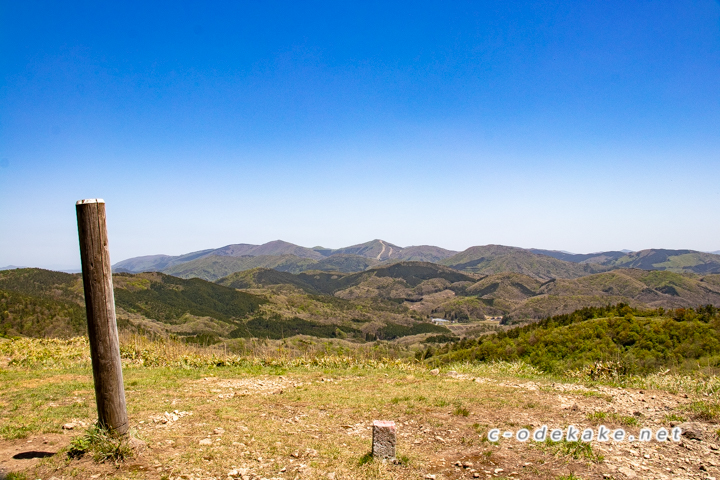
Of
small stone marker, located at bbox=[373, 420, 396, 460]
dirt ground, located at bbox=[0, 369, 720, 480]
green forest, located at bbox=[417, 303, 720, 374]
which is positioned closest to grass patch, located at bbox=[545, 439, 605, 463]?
dirt ground, located at bbox=[0, 369, 720, 480]

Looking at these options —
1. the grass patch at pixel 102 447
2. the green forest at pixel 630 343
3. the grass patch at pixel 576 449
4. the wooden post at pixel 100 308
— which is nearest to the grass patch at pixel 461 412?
the grass patch at pixel 576 449

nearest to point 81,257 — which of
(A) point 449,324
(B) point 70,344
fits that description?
(B) point 70,344

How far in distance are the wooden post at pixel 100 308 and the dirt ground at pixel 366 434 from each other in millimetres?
790

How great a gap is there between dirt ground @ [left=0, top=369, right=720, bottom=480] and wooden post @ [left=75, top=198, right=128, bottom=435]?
0.79m

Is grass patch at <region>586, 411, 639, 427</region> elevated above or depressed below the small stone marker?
below

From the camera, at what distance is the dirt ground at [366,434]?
5.39m

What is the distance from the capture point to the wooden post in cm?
526

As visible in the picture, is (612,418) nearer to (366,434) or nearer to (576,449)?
(576,449)

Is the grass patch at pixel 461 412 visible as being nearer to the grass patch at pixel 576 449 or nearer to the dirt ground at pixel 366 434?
the dirt ground at pixel 366 434

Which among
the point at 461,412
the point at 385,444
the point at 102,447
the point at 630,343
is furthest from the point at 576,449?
the point at 630,343

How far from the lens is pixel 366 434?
7246mm

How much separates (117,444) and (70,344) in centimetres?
1688

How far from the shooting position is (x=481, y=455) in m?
6.21

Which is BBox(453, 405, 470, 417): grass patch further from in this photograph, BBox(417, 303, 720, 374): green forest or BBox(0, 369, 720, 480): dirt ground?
BBox(417, 303, 720, 374): green forest
